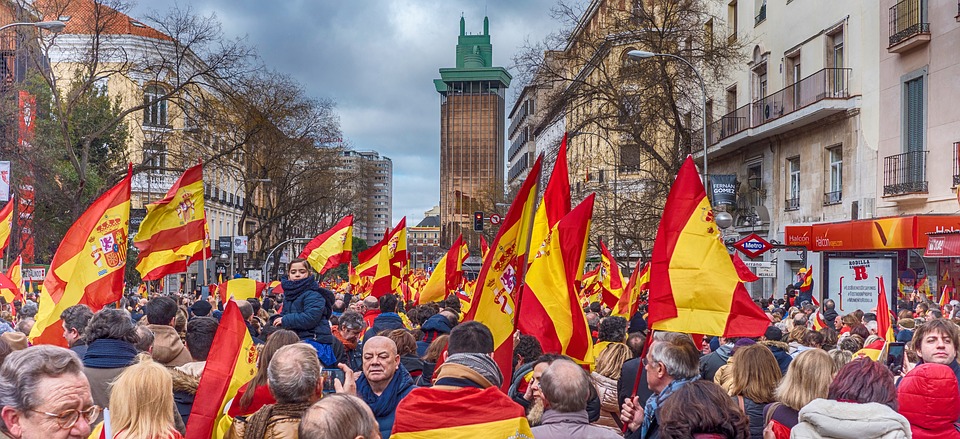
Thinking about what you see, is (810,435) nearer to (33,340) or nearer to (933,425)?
(933,425)

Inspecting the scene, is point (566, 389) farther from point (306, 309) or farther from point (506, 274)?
point (306, 309)

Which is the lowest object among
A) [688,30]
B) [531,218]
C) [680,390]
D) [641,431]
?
[641,431]

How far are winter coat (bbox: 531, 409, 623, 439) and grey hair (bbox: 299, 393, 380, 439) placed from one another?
1.20 m

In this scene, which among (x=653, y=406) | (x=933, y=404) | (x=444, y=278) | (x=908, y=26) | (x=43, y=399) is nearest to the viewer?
(x=43, y=399)

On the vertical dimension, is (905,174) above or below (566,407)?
above

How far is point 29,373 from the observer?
3.88 meters

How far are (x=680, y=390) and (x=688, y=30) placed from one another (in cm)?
2823

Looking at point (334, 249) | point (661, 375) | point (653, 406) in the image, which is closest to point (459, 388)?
point (653, 406)

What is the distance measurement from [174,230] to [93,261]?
232 cm

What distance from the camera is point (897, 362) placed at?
27.1ft

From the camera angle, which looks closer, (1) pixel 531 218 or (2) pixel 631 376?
(2) pixel 631 376

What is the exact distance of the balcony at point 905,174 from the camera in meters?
23.4

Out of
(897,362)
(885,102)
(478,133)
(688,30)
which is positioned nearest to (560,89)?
(688,30)

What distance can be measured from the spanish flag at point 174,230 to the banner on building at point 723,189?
2202 centimetres
